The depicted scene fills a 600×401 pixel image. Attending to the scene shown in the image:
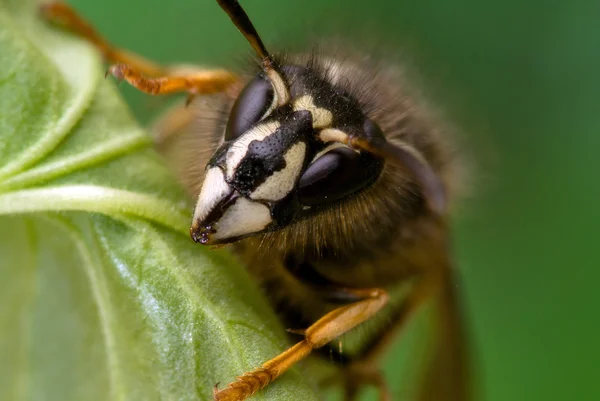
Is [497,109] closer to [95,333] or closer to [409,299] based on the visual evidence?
[409,299]

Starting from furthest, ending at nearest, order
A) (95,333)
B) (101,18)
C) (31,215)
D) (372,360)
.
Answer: (101,18) → (372,360) → (95,333) → (31,215)

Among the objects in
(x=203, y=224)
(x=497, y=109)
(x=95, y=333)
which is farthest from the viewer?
(x=497, y=109)

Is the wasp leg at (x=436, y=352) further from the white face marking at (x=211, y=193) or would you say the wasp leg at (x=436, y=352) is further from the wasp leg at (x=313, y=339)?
the white face marking at (x=211, y=193)

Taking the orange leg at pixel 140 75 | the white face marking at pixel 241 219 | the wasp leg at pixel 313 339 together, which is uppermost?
the orange leg at pixel 140 75

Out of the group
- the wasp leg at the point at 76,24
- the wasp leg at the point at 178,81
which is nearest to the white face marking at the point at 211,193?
the wasp leg at the point at 178,81

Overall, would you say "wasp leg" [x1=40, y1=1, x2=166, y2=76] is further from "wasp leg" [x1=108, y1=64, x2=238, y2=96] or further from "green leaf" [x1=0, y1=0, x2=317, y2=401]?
"wasp leg" [x1=108, y1=64, x2=238, y2=96]

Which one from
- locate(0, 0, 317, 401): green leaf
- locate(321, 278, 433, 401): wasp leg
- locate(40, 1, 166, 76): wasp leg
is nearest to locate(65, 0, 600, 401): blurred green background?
locate(321, 278, 433, 401): wasp leg

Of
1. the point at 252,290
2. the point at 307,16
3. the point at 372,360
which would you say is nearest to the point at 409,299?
the point at 372,360
